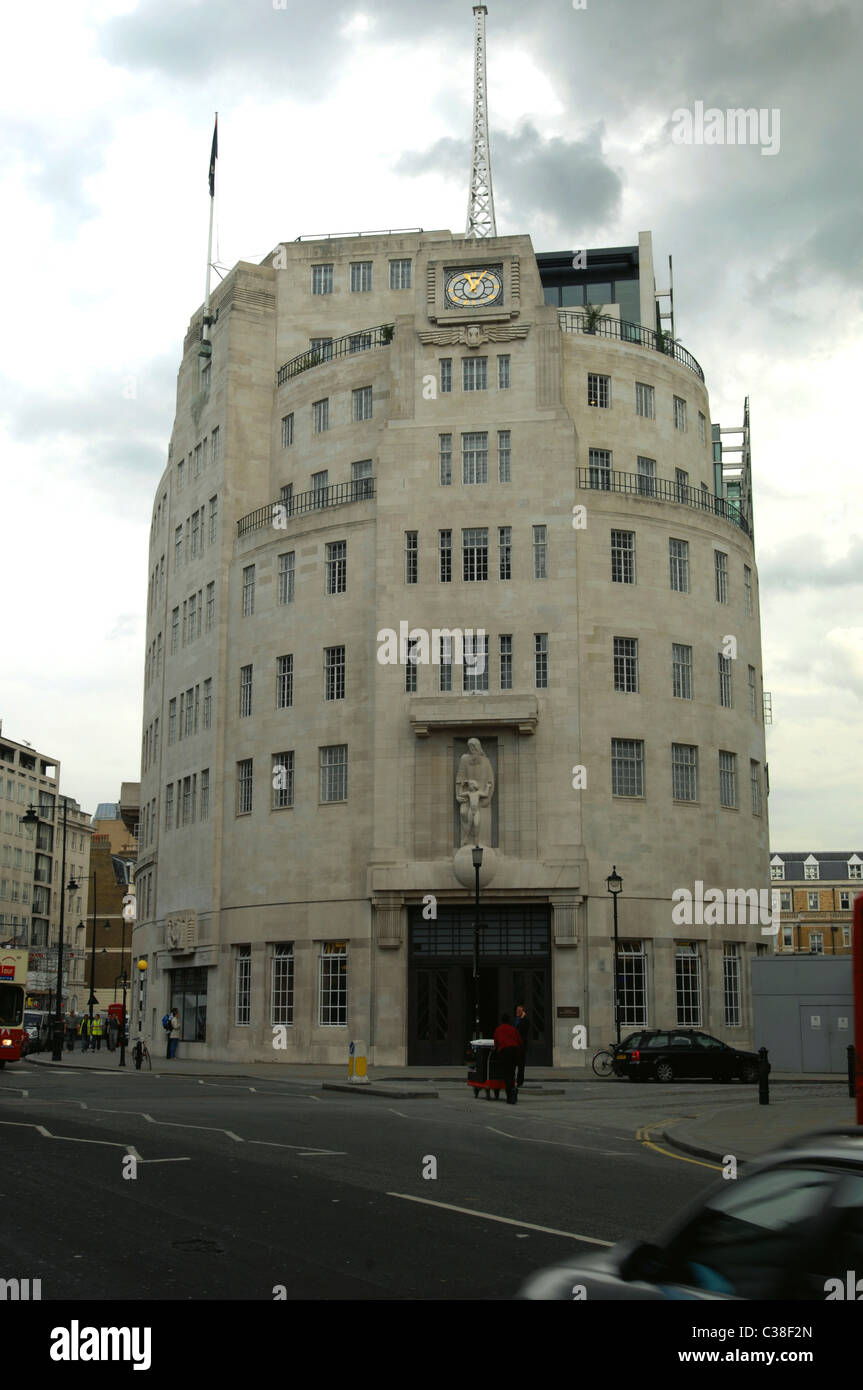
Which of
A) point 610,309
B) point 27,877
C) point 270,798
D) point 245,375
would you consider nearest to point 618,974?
point 270,798

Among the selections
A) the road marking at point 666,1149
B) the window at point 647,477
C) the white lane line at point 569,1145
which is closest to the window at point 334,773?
the window at point 647,477

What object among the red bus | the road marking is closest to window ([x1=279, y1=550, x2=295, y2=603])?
the red bus

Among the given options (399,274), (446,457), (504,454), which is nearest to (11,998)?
(446,457)

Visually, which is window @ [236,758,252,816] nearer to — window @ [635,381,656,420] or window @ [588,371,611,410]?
window @ [588,371,611,410]

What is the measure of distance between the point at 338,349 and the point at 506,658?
16.8 metres

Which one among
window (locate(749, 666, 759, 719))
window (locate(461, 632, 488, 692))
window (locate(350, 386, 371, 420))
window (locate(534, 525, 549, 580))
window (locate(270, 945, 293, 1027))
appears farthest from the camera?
window (locate(350, 386, 371, 420))

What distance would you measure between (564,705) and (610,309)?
32.0m

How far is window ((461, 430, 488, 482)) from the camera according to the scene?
48219 mm

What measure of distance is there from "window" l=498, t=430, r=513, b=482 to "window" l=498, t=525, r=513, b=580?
6.08 ft

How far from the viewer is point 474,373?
49.3 meters

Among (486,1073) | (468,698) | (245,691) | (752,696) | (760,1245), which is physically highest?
(245,691)

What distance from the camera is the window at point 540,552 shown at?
46.9 m

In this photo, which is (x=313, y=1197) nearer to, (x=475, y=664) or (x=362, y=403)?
(x=475, y=664)

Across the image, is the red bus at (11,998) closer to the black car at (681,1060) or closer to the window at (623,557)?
the black car at (681,1060)
